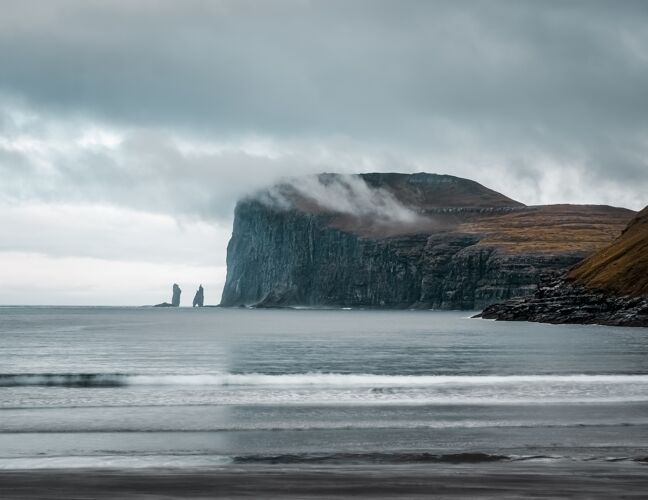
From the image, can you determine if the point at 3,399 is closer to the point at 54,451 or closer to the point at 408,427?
the point at 54,451

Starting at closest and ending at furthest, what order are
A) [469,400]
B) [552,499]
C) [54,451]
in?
[552,499] → [54,451] → [469,400]

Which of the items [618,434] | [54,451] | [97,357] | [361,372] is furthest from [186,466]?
[97,357]

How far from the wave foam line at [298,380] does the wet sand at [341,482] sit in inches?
1117

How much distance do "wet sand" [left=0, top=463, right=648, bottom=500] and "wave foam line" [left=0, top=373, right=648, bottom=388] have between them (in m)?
28.4

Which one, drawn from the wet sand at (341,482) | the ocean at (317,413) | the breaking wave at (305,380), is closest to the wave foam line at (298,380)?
the breaking wave at (305,380)

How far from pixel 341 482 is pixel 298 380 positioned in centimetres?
3367

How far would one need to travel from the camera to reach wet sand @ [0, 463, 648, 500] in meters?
22.7

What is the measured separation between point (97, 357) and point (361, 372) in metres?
31.8

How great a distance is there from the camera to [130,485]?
24.0m

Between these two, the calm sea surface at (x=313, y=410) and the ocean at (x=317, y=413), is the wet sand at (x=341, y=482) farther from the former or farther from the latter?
the calm sea surface at (x=313, y=410)

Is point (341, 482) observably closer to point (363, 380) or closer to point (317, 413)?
point (317, 413)

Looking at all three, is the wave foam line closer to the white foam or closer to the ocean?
the white foam

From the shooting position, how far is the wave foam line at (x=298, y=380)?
55688 mm

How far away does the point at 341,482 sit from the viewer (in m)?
24.2
